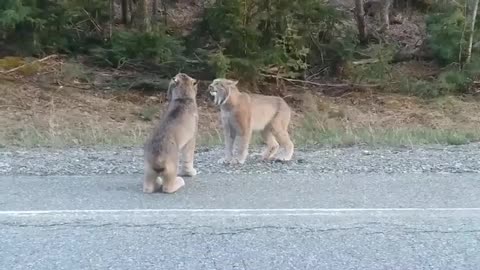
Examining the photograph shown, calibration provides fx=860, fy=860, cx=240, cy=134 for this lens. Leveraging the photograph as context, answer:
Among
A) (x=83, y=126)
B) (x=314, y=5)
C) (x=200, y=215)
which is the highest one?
(x=314, y=5)

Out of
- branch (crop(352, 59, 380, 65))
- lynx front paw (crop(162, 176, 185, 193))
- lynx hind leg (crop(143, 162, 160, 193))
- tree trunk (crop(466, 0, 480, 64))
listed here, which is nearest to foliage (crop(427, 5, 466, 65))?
tree trunk (crop(466, 0, 480, 64))

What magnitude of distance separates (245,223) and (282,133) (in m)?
4.15

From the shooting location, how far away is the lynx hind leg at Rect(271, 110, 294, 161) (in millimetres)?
10961

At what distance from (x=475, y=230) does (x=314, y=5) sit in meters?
14.3

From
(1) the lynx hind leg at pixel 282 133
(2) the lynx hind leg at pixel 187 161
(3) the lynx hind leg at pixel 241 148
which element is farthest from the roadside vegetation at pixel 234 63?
(2) the lynx hind leg at pixel 187 161

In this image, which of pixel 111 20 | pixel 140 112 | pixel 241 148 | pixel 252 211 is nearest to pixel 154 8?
pixel 111 20

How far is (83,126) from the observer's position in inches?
681

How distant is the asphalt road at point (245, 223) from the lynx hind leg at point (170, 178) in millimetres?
107

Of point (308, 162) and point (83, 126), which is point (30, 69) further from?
point (308, 162)

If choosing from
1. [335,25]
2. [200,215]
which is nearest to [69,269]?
[200,215]

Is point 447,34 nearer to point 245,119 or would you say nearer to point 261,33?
point 261,33

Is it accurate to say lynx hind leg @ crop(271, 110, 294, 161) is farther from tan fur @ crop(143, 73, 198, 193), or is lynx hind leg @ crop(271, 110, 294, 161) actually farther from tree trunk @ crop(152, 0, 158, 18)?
tree trunk @ crop(152, 0, 158, 18)

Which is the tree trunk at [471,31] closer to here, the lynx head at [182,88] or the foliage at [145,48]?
the foliage at [145,48]

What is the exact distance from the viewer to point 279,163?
10.5 metres
